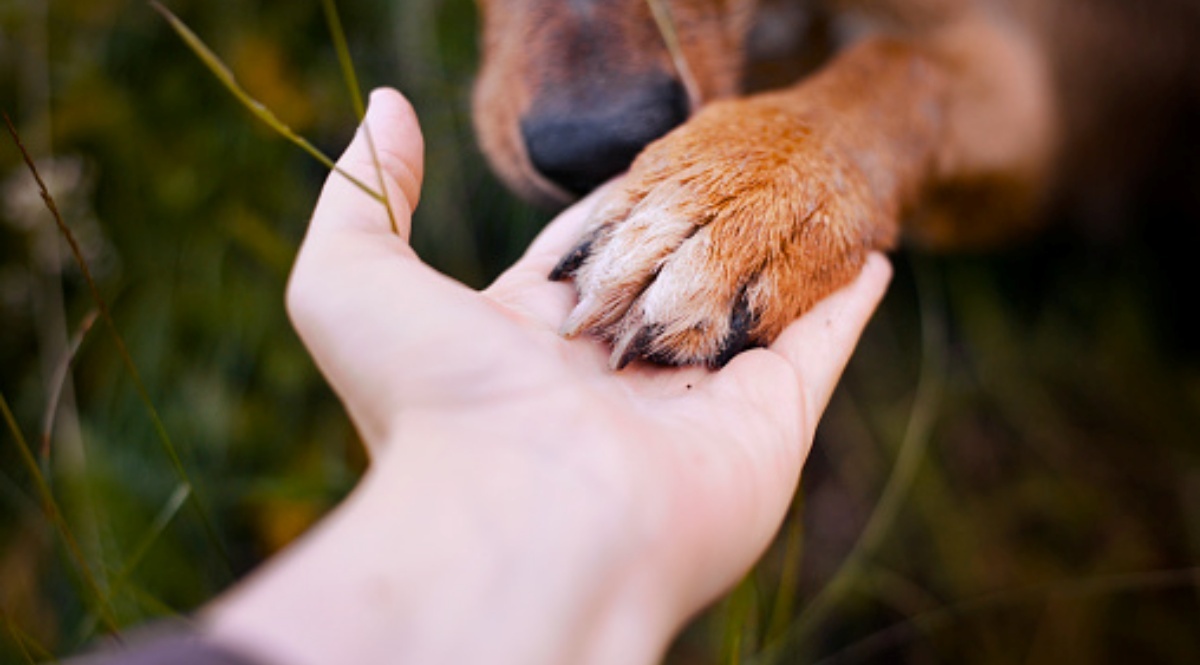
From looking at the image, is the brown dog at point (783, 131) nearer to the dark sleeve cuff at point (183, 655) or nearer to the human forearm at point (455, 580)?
the human forearm at point (455, 580)

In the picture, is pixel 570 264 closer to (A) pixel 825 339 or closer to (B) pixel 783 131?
(A) pixel 825 339

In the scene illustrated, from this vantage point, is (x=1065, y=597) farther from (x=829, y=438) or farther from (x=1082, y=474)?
(x=829, y=438)

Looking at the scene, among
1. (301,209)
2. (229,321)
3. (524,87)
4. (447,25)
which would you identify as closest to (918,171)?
(524,87)

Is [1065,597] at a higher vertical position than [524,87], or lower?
lower

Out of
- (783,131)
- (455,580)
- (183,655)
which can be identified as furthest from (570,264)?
(183,655)

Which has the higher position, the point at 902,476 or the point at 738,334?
the point at 738,334

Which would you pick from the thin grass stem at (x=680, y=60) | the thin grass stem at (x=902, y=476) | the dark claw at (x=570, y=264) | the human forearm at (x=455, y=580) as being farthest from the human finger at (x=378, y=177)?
the thin grass stem at (x=902, y=476)

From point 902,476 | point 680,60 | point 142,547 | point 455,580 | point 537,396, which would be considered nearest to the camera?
point 455,580
